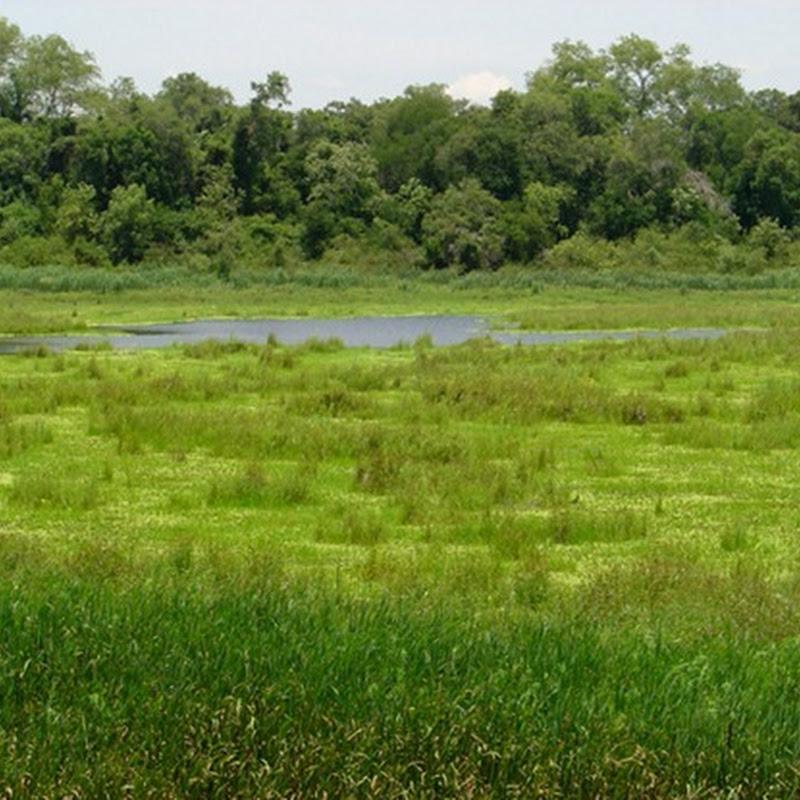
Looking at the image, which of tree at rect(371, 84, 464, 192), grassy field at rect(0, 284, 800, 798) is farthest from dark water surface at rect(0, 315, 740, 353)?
tree at rect(371, 84, 464, 192)

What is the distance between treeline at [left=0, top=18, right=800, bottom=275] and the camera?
84.8m

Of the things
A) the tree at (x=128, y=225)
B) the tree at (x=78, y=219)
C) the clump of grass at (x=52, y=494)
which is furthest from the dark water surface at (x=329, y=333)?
the tree at (x=78, y=219)

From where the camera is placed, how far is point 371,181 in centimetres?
9188

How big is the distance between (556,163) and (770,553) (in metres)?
86.5

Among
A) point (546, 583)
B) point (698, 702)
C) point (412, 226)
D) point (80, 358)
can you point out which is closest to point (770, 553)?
point (546, 583)

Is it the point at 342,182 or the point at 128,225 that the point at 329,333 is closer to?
the point at 128,225

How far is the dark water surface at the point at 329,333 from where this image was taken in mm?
41281

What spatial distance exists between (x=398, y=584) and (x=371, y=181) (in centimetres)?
8209

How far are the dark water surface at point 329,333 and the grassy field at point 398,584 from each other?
12.6 meters

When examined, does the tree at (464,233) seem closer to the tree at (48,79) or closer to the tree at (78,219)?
the tree at (78,219)

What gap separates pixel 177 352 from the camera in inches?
1415

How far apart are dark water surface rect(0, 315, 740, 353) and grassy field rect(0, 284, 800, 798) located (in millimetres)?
12634

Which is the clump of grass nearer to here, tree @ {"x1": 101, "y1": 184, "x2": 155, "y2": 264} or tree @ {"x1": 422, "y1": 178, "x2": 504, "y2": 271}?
tree @ {"x1": 101, "y1": 184, "x2": 155, "y2": 264}

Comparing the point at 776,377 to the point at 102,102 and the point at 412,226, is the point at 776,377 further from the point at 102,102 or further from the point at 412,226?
the point at 102,102
